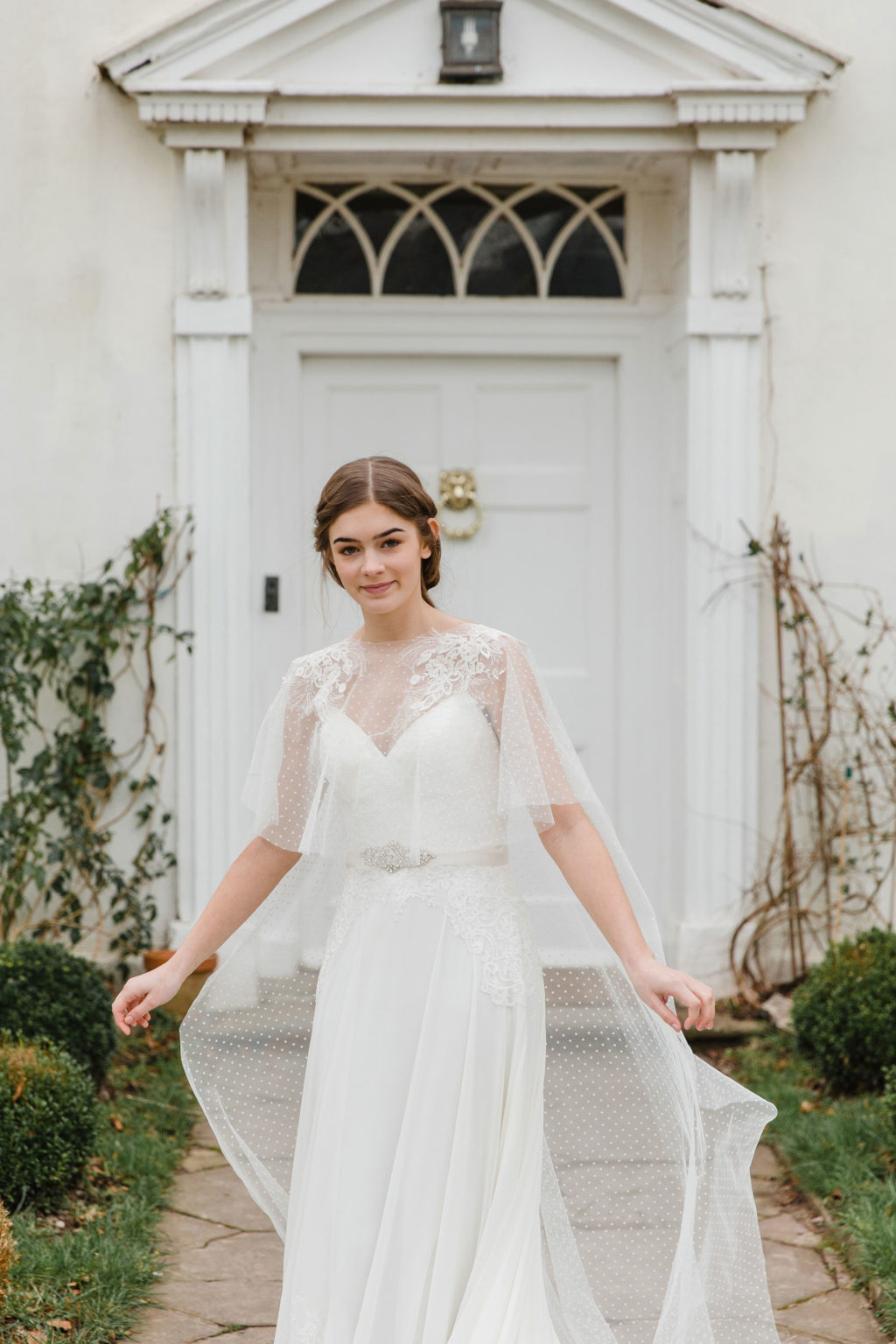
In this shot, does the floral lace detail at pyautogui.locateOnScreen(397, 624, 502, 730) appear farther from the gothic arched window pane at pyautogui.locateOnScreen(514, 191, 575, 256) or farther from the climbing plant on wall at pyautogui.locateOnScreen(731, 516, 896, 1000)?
the gothic arched window pane at pyautogui.locateOnScreen(514, 191, 575, 256)

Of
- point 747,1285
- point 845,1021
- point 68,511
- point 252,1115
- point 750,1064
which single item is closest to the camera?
point 747,1285

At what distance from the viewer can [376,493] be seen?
242 centimetres

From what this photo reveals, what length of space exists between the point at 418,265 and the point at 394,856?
11.6ft

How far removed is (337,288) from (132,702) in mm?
1747

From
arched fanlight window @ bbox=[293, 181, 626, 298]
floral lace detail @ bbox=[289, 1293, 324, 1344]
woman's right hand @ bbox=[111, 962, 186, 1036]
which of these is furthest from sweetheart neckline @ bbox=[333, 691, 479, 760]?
arched fanlight window @ bbox=[293, 181, 626, 298]

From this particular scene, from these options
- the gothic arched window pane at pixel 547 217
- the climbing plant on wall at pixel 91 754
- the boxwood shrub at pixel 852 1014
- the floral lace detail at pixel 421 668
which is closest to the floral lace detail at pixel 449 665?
the floral lace detail at pixel 421 668

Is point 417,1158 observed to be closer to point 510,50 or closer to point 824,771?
point 824,771

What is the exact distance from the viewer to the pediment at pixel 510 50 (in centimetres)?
484

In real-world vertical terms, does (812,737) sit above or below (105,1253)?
above

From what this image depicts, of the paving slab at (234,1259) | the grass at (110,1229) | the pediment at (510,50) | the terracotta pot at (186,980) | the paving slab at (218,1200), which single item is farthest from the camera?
the terracotta pot at (186,980)

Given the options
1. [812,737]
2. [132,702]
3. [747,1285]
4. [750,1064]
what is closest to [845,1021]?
[750,1064]

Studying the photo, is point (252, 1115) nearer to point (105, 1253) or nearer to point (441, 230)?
point (105, 1253)

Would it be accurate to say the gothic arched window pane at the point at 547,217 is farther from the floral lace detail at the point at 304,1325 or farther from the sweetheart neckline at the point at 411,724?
the floral lace detail at the point at 304,1325

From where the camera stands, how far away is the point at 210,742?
515 cm
